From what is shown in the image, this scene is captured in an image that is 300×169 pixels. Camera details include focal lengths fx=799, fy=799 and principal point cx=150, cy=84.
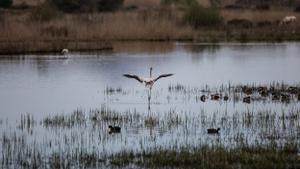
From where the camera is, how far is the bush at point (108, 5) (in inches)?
1680

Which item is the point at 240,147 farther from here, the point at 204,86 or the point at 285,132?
the point at 204,86

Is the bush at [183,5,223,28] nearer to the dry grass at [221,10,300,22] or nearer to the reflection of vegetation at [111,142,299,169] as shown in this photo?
Answer: the dry grass at [221,10,300,22]

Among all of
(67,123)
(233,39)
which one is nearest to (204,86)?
(67,123)

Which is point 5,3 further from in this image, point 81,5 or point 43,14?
point 43,14

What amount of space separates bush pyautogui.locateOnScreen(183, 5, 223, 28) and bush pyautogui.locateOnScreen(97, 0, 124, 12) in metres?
7.27

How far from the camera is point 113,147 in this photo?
34.4ft

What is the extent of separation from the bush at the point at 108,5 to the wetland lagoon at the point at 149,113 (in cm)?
1720

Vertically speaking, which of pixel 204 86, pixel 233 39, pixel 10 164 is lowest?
pixel 10 164

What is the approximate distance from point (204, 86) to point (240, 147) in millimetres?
8222

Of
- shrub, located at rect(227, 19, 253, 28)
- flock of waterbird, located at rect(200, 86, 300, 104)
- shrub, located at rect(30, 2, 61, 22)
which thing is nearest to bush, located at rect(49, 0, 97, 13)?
shrub, located at rect(30, 2, 61, 22)

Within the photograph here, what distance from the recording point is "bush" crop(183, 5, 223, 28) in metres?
35.9

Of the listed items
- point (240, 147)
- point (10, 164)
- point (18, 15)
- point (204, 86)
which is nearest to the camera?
point (10, 164)

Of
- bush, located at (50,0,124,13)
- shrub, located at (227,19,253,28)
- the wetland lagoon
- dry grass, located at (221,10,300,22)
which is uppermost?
bush, located at (50,0,124,13)

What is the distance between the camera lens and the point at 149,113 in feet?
44.8
